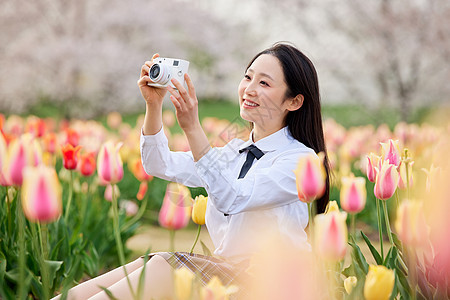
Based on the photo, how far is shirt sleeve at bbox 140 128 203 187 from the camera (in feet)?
5.87

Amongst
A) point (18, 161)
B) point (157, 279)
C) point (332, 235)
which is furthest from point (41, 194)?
point (157, 279)

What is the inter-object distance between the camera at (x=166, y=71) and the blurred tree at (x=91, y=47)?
1079 cm

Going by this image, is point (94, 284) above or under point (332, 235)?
under

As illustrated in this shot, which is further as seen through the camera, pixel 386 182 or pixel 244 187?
pixel 244 187

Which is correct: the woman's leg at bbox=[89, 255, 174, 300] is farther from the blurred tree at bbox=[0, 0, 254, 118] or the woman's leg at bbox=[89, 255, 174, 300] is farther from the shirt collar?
the blurred tree at bbox=[0, 0, 254, 118]

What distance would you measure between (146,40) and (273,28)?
4.49m

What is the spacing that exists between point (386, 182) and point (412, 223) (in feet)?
1.08

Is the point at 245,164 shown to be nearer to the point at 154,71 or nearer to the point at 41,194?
the point at 154,71

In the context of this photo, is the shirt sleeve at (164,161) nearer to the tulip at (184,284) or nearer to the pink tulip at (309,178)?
the pink tulip at (309,178)

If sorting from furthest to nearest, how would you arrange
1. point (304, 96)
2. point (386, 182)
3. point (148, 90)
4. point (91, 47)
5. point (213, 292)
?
point (91, 47), point (304, 96), point (148, 90), point (386, 182), point (213, 292)

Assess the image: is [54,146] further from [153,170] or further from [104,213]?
[153,170]

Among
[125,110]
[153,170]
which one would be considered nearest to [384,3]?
[125,110]

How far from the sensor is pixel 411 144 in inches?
148

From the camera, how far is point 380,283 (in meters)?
0.86
